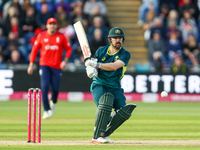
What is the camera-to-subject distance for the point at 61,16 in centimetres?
1653

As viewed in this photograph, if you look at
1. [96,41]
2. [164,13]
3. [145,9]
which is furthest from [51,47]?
[164,13]

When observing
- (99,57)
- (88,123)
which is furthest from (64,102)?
(99,57)

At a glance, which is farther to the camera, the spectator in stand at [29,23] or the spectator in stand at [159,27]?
the spectator in stand at [159,27]

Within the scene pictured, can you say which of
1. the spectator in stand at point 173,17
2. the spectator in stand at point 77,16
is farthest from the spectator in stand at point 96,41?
the spectator in stand at point 173,17

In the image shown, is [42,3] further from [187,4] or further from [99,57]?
[99,57]

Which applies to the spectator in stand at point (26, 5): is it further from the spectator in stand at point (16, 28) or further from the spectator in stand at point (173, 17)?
the spectator in stand at point (173, 17)

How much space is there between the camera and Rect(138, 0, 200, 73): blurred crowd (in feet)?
52.4

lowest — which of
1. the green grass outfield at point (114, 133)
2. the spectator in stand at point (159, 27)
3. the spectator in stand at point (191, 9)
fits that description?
the green grass outfield at point (114, 133)

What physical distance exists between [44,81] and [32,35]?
19.9ft

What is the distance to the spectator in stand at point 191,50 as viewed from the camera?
1681 centimetres

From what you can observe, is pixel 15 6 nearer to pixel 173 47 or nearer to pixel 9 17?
pixel 9 17

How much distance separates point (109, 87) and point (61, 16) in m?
9.82

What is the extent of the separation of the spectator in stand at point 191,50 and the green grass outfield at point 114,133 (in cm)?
350

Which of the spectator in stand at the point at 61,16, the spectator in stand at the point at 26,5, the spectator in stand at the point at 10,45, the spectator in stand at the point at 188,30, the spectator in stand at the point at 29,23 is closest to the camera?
the spectator in stand at the point at 10,45
